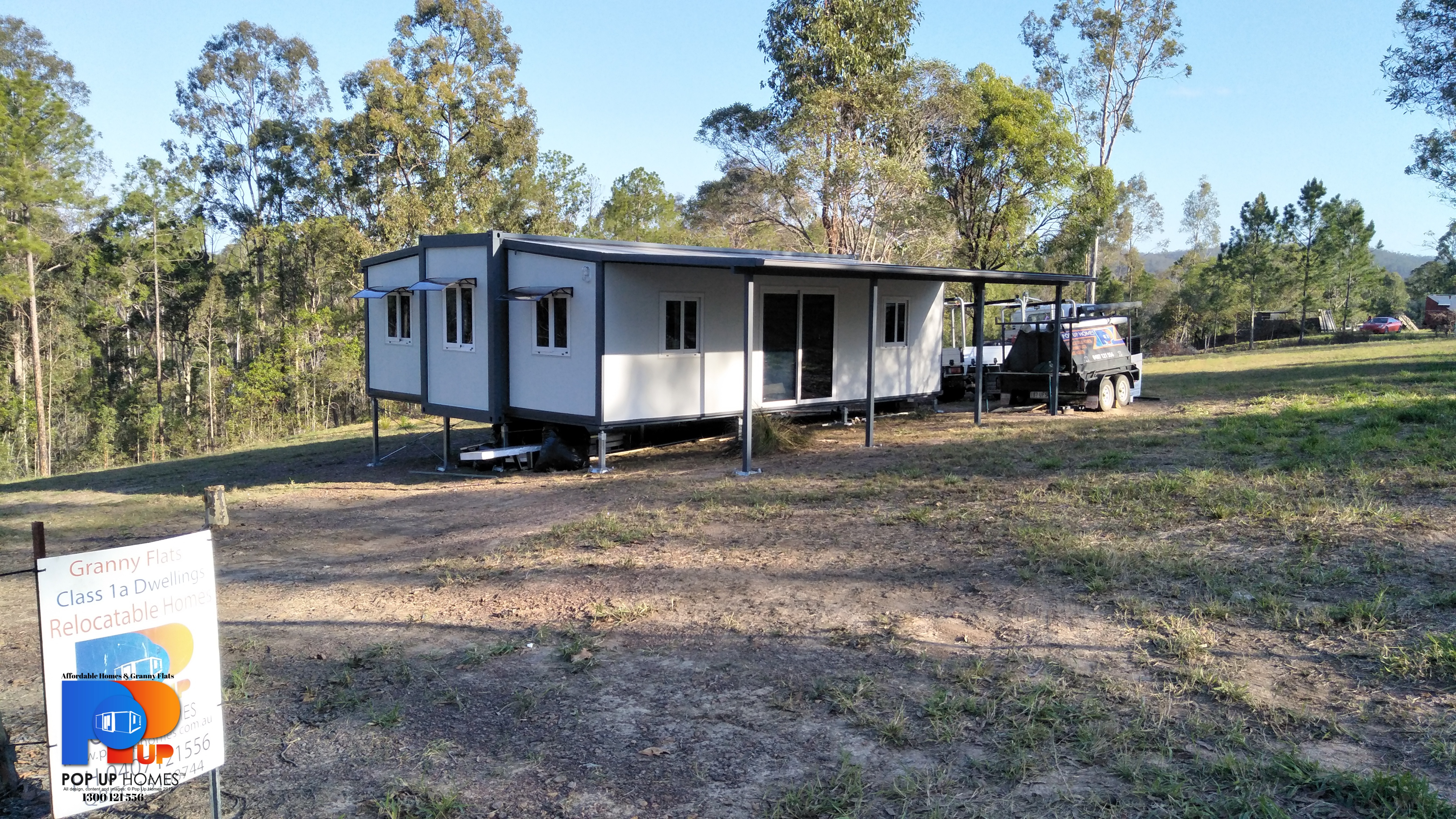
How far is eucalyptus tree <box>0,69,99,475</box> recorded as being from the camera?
93.2 ft

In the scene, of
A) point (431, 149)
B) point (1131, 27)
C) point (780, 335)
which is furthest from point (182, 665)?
point (1131, 27)

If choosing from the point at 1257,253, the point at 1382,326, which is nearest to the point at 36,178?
the point at 1257,253

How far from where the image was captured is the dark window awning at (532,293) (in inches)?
534

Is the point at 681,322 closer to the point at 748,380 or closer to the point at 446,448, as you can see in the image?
the point at 748,380

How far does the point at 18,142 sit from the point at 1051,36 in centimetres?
3496

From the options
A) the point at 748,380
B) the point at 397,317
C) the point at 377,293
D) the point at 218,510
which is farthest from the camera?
the point at 397,317

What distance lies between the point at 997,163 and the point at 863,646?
29.0 meters

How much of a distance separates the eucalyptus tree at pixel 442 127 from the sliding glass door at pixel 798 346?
19.6 metres

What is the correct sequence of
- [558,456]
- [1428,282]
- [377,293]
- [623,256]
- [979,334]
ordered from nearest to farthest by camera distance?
[623,256] → [558,456] → [979,334] → [377,293] → [1428,282]

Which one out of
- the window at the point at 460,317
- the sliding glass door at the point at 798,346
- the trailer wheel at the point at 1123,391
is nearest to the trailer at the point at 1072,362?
the trailer wheel at the point at 1123,391

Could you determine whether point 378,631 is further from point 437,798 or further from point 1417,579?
point 1417,579

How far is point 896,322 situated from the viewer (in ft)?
56.9

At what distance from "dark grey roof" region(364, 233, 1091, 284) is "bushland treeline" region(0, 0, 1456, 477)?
12.5 metres

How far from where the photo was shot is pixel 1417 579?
6.24m
